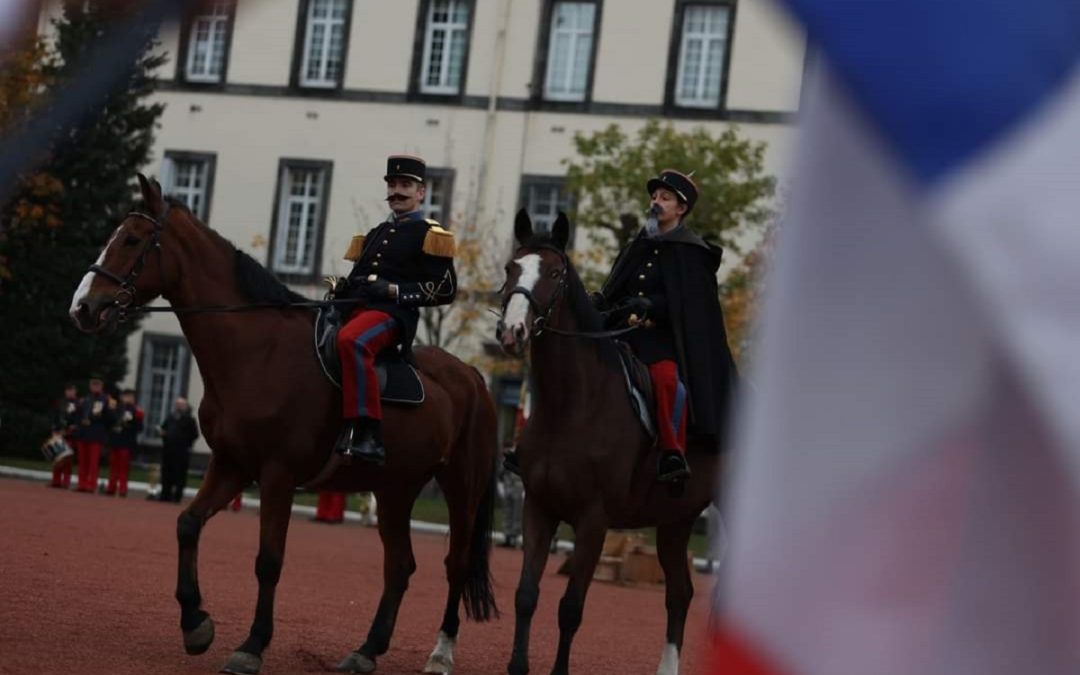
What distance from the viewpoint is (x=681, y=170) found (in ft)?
127

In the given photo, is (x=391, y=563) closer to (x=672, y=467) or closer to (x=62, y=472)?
(x=672, y=467)

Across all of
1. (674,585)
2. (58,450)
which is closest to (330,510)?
(58,450)

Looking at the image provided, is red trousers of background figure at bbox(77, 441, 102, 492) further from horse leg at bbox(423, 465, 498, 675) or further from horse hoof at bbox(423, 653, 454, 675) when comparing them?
horse hoof at bbox(423, 653, 454, 675)

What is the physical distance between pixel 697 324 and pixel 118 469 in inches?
930

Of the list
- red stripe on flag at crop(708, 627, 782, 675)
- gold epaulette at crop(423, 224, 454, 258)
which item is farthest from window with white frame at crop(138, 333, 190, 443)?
red stripe on flag at crop(708, 627, 782, 675)

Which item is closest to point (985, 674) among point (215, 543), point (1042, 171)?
point (1042, 171)

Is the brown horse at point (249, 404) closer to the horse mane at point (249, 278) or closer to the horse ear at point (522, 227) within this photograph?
Result: the horse mane at point (249, 278)

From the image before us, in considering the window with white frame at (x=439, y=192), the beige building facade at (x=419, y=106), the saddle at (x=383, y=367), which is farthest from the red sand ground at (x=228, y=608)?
the beige building facade at (x=419, y=106)

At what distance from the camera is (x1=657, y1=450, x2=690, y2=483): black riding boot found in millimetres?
9789

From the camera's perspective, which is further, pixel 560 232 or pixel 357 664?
pixel 357 664

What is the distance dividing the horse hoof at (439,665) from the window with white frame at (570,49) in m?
39.9

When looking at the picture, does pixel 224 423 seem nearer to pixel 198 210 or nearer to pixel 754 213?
pixel 754 213

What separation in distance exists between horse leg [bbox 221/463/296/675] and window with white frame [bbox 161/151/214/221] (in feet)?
140

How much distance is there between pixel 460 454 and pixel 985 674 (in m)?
9.38
